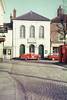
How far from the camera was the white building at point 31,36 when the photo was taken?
3310 inches

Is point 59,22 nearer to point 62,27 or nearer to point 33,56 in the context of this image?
point 62,27

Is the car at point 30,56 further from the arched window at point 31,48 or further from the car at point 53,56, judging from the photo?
the arched window at point 31,48

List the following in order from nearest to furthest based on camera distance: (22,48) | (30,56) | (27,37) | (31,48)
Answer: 1. (30,56)
2. (22,48)
3. (31,48)
4. (27,37)

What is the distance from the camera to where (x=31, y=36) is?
281ft

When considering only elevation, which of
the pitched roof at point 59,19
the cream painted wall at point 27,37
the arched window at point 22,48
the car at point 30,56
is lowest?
the car at point 30,56

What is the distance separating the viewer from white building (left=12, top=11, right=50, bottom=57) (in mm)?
84062

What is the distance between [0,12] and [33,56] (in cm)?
1873

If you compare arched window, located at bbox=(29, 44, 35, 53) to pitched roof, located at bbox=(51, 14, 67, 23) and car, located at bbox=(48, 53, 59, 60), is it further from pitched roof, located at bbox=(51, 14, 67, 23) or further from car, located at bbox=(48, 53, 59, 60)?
pitched roof, located at bbox=(51, 14, 67, 23)

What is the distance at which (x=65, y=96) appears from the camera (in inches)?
591

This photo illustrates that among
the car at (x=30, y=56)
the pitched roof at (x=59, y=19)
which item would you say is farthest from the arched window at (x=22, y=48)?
the pitched roof at (x=59, y=19)

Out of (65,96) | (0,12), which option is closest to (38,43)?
(0,12)

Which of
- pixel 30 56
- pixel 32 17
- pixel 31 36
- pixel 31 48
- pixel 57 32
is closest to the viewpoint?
pixel 30 56

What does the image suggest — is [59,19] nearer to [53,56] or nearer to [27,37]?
[27,37]

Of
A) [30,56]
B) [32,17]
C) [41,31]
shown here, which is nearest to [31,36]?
[41,31]
